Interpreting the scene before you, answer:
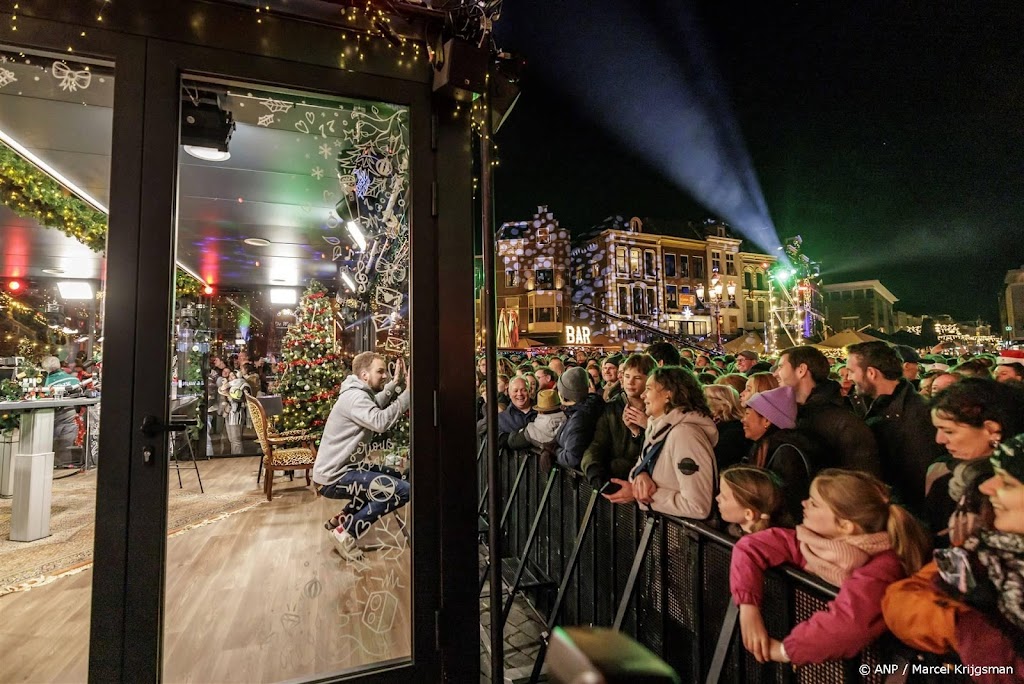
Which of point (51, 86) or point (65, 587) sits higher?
point (51, 86)

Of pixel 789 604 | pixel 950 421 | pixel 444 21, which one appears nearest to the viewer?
pixel 789 604

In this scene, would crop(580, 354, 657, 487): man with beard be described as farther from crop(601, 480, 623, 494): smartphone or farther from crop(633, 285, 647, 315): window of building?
crop(633, 285, 647, 315): window of building

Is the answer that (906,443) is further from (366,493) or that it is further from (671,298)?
(671,298)

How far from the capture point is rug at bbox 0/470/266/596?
2.28 metres

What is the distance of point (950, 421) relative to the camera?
191 centimetres

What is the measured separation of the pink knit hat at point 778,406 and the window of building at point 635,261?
37.7 metres

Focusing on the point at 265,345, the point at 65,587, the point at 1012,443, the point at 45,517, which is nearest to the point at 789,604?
the point at 1012,443

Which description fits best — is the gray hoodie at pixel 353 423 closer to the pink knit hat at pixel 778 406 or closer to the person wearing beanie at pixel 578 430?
the person wearing beanie at pixel 578 430

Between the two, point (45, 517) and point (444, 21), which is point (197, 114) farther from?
point (45, 517)

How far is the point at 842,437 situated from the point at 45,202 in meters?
5.16

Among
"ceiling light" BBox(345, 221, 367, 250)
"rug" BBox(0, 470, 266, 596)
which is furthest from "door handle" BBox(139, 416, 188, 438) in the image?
"ceiling light" BBox(345, 221, 367, 250)

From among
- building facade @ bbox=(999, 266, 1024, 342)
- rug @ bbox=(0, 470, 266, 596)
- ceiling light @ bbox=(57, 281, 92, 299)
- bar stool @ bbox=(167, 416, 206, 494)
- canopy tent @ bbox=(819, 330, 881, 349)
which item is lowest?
rug @ bbox=(0, 470, 266, 596)

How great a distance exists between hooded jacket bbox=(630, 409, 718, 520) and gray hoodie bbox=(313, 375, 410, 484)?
50.5 inches

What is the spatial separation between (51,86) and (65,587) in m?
3.26
